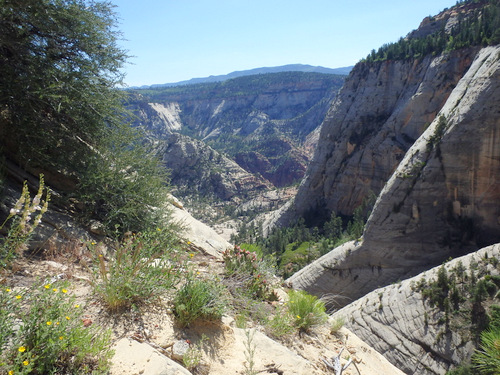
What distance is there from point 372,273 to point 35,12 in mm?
27760

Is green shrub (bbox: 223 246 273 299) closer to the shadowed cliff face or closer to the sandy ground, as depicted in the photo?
the sandy ground

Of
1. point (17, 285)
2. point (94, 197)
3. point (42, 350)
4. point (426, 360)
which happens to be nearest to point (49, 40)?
point (94, 197)

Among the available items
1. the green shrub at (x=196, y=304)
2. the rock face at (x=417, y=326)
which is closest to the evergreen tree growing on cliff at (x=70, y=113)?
the green shrub at (x=196, y=304)

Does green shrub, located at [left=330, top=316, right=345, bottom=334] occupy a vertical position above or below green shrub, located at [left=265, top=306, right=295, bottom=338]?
below

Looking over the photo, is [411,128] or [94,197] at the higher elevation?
[94,197]

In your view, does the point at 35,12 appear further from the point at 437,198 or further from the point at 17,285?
the point at 437,198

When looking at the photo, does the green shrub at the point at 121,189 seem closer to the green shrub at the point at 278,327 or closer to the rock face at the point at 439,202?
the green shrub at the point at 278,327

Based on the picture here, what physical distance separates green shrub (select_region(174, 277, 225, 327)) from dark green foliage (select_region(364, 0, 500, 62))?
3567cm

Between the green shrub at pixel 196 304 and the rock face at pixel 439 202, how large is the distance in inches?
997

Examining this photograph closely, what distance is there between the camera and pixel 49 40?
24.3 feet

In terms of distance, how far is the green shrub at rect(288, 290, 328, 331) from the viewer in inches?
185

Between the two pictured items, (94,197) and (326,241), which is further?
(326,241)

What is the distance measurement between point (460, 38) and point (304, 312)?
167 ft

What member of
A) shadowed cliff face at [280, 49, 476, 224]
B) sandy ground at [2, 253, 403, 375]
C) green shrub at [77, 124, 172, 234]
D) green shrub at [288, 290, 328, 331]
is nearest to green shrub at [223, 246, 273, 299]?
green shrub at [288, 290, 328, 331]
